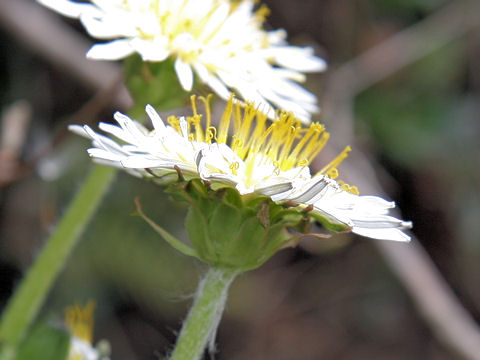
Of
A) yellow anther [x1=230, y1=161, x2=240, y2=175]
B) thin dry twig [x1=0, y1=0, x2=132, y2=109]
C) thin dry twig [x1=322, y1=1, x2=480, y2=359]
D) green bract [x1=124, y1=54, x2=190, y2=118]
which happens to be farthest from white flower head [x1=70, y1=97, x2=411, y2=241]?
thin dry twig [x1=0, y1=0, x2=132, y2=109]

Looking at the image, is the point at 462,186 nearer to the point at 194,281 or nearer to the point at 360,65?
the point at 360,65

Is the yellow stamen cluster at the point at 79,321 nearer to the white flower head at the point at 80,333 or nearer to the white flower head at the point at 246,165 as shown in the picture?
the white flower head at the point at 80,333

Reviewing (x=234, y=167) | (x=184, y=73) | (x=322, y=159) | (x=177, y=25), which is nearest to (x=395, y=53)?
(x=322, y=159)

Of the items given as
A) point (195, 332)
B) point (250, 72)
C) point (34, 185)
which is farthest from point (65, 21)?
point (195, 332)

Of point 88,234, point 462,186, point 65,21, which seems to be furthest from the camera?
point 462,186

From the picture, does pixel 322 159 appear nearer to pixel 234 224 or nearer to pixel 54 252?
pixel 54 252

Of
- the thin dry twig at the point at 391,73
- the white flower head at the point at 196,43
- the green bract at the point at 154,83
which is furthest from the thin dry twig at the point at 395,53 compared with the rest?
the green bract at the point at 154,83

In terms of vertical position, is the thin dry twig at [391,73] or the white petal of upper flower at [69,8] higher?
the white petal of upper flower at [69,8]

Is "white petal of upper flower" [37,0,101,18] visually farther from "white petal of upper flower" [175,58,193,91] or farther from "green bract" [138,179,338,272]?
"green bract" [138,179,338,272]
